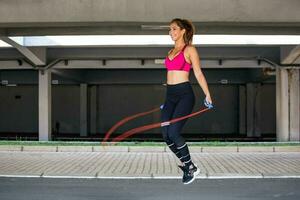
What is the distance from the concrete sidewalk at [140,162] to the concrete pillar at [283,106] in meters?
9.40

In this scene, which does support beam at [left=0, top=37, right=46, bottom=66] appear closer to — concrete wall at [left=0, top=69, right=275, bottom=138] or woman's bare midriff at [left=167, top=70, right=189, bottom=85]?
concrete wall at [left=0, top=69, right=275, bottom=138]

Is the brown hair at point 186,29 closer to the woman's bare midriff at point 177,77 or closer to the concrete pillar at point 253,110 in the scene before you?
the woman's bare midriff at point 177,77

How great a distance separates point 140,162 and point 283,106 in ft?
49.9

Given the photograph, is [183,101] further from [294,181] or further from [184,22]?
[294,181]

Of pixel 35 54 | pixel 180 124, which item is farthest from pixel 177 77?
pixel 35 54

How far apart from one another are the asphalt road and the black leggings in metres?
4.37

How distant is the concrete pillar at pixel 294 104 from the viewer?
90.2ft

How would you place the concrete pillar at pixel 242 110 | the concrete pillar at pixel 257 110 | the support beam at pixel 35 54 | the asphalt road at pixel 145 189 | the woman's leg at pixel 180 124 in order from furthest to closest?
the concrete pillar at pixel 242 110 → the concrete pillar at pixel 257 110 → the support beam at pixel 35 54 → the asphalt road at pixel 145 189 → the woman's leg at pixel 180 124

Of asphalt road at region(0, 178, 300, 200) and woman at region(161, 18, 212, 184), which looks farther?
asphalt road at region(0, 178, 300, 200)

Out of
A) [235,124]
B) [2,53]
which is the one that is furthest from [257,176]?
[235,124]

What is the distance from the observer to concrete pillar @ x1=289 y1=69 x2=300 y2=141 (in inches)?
1082

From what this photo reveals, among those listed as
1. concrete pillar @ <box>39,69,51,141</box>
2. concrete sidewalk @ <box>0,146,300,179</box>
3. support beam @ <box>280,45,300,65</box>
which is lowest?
concrete sidewalk @ <box>0,146,300,179</box>

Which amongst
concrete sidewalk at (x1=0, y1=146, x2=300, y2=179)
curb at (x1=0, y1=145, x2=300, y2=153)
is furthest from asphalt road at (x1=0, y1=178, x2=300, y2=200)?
curb at (x1=0, y1=145, x2=300, y2=153)

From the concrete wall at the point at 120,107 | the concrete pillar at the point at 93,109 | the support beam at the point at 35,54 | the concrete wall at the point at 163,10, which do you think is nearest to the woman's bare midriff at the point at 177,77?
the concrete wall at the point at 163,10
